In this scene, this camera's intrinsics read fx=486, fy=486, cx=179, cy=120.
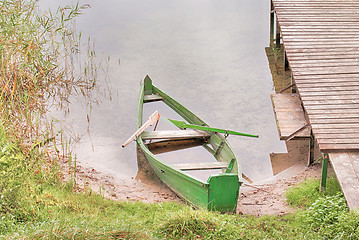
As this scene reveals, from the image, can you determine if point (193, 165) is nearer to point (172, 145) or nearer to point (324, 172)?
point (172, 145)

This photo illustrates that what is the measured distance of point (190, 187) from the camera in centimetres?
806

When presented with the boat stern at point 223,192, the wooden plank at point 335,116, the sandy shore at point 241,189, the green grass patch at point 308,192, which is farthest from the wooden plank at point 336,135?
the boat stern at point 223,192

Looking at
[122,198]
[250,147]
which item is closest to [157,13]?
[250,147]

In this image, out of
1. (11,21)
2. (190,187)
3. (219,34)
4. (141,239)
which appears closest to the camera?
(141,239)

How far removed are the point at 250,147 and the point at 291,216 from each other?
10.2 ft

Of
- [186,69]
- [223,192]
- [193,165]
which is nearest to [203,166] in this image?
[193,165]

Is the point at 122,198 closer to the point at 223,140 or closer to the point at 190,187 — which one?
the point at 190,187

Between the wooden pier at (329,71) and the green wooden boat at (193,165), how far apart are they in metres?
1.60

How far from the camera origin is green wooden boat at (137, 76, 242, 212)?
7.57 meters

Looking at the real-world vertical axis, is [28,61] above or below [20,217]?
above

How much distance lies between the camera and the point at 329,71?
31.1 ft

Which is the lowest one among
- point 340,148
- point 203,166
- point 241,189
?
point 241,189

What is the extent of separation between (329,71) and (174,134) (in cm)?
338

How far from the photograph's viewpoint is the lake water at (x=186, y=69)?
419 inches
